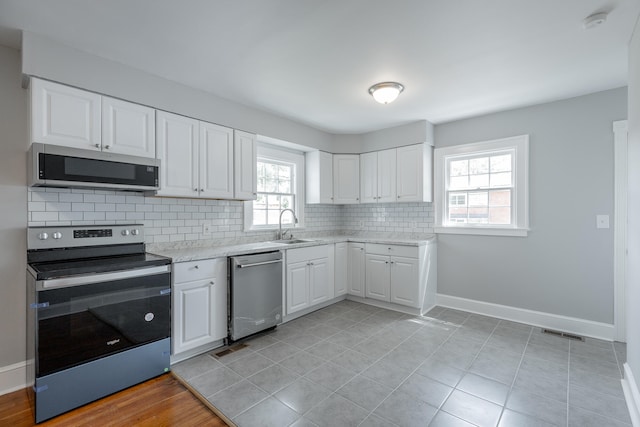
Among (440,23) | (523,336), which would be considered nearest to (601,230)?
(523,336)

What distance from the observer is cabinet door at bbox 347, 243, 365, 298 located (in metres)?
4.18

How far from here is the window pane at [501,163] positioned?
3.61 meters

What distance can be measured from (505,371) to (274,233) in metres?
2.87

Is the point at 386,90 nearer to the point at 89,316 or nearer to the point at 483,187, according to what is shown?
the point at 483,187

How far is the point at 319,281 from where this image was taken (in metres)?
3.84

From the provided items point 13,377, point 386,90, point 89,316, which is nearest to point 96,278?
point 89,316

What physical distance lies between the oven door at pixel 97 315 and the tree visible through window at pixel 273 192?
175 centimetres

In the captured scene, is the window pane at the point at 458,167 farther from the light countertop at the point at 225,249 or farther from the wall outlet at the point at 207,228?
the wall outlet at the point at 207,228

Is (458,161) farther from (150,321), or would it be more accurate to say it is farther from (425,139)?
(150,321)

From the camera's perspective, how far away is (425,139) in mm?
3947

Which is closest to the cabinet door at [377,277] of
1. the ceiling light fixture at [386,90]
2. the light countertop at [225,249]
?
the light countertop at [225,249]

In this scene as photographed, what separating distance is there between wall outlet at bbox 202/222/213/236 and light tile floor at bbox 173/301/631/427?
1233 mm

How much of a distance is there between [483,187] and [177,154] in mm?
3535

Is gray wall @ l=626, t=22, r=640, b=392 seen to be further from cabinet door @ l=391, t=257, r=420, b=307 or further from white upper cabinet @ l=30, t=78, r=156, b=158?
white upper cabinet @ l=30, t=78, r=156, b=158
